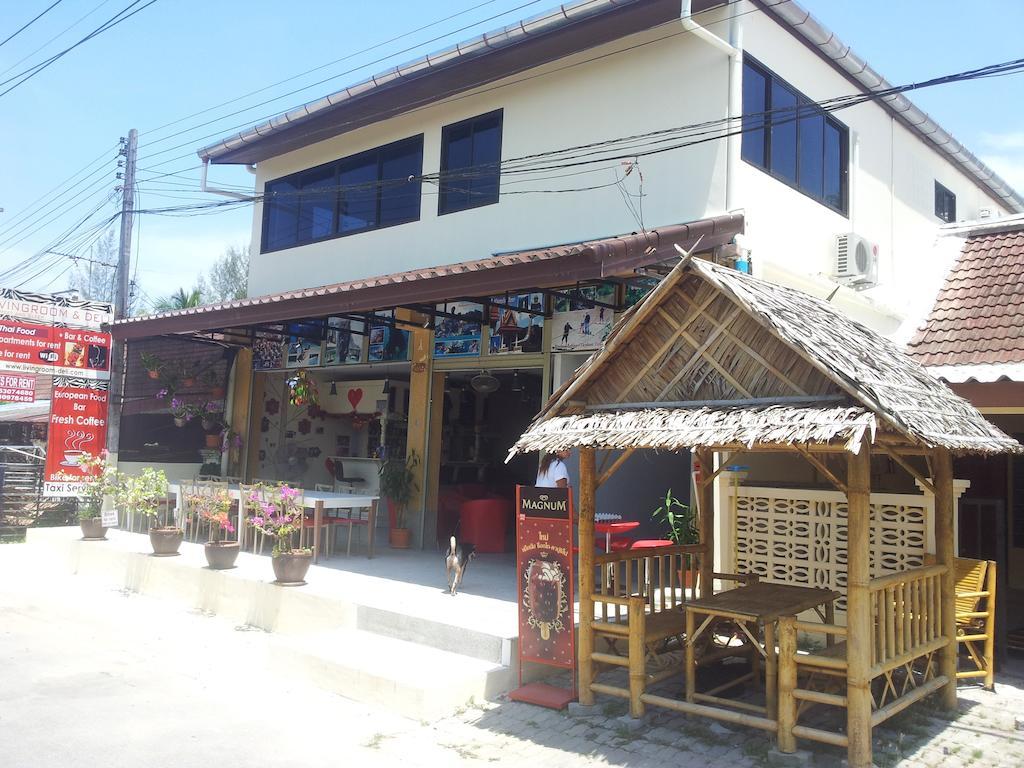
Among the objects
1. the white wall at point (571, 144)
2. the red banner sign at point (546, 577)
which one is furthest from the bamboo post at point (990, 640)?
the white wall at point (571, 144)

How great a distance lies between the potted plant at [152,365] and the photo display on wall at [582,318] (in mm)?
7631

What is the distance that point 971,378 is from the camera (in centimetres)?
713

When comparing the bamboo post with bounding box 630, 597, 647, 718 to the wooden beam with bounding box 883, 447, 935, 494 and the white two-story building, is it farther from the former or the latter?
the white two-story building

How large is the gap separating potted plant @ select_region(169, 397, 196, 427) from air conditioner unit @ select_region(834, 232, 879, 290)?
34.0 ft

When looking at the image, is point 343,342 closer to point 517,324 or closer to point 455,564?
point 517,324

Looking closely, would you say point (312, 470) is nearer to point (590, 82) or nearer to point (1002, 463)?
point (590, 82)

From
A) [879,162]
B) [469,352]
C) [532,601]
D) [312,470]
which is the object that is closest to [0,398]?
[312,470]

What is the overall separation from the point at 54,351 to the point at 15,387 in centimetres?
74

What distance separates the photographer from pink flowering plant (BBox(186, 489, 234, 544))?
32.3ft

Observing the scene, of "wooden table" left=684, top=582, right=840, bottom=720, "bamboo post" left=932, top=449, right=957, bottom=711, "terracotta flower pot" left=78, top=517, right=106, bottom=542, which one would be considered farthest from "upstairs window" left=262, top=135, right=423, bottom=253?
"bamboo post" left=932, top=449, right=957, bottom=711

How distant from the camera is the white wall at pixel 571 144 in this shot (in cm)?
965

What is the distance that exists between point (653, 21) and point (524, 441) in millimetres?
6296

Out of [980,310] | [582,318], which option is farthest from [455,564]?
[980,310]

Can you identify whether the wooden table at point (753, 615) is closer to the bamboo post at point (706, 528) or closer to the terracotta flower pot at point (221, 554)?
the bamboo post at point (706, 528)
